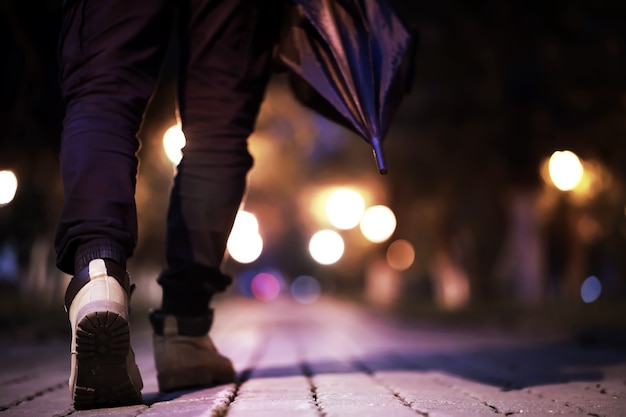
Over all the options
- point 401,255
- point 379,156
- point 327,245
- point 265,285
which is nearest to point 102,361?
point 379,156

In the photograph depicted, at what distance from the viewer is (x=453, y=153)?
55.3ft

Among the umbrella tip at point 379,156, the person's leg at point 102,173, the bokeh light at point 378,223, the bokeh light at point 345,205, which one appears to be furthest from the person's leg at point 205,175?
the bokeh light at point 345,205

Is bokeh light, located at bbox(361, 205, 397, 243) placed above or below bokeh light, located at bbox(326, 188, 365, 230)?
below

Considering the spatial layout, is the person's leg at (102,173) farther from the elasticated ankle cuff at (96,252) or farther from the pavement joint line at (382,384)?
the pavement joint line at (382,384)

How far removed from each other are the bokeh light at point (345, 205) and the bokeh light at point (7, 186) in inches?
532

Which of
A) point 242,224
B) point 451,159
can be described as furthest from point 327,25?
point 242,224

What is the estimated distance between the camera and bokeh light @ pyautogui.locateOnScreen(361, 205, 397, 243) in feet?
78.8

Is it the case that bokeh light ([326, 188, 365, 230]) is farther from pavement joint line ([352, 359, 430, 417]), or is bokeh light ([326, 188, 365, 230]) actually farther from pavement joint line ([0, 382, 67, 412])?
pavement joint line ([0, 382, 67, 412])

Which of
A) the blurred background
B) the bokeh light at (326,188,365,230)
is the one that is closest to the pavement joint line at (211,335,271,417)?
the blurred background

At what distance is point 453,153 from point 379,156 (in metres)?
14.1

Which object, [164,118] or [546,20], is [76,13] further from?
[546,20]

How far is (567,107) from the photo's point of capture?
12.1 metres

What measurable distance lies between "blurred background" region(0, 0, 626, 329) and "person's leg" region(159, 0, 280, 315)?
293cm

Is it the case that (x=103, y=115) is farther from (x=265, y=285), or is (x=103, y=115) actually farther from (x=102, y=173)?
(x=265, y=285)
